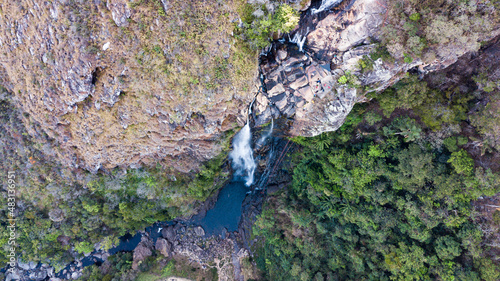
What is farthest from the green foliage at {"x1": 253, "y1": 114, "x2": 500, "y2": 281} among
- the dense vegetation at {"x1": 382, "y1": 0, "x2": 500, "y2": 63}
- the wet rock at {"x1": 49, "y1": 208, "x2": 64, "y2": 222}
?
the wet rock at {"x1": 49, "y1": 208, "x2": 64, "y2": 222}

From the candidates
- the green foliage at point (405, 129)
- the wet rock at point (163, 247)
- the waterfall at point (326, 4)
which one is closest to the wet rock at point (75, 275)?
the wet rock at point (163, 247)

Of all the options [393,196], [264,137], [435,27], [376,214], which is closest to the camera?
[435,27]

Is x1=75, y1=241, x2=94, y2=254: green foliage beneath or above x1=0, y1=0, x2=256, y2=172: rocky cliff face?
beneath

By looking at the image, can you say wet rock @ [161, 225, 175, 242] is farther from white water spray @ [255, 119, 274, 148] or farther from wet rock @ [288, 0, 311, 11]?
wet rock @ [288, 0, 311, 11]

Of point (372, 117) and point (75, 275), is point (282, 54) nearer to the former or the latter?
point (372, 117)

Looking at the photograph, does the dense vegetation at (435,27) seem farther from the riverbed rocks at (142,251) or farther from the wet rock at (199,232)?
the riverbed rocks at (142,251)

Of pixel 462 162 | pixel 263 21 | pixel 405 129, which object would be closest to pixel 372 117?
pixel 405 129

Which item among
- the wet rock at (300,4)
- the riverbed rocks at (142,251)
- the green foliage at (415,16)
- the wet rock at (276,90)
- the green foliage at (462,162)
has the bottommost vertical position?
the riverbed rocks at (142,251)
